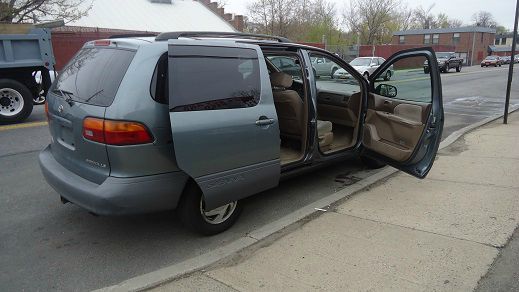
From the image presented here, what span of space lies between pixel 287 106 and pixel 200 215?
5.81ft

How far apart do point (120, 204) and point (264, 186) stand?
136 cm

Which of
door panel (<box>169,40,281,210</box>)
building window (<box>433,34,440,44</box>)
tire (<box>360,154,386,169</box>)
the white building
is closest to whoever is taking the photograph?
door panel (<box>169,40,281,210</box>)

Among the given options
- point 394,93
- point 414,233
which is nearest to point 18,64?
point 394,93

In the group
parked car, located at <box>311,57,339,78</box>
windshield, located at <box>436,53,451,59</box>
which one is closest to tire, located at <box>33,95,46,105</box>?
parked car, located at <box>311,57,339,78</box>

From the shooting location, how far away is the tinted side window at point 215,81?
10.7 ft

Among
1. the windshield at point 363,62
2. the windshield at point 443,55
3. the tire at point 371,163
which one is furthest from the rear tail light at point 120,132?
the windshield at point 443,55

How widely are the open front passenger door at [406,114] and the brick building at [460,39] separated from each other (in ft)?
202

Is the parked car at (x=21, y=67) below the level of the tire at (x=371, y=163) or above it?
above

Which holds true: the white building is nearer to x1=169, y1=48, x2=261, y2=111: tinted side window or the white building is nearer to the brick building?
x1=169, y1=48, x2=261, y2=111: tinted side window

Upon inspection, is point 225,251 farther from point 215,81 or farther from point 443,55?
point 443,55

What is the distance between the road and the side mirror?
1098 mm

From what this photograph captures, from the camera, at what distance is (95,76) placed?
3.48 metres

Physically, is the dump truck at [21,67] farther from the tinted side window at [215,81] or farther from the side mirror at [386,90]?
the side mirror at [386,90]

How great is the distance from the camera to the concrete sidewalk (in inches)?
118
